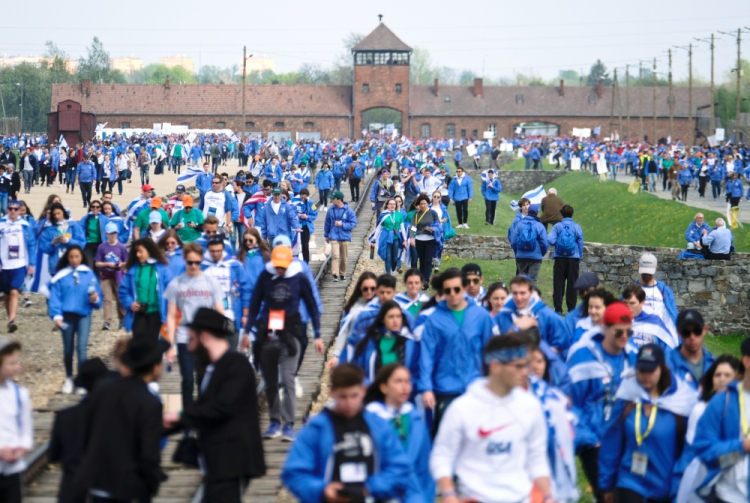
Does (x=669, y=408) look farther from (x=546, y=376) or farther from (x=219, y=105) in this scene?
(x=219, y=105)

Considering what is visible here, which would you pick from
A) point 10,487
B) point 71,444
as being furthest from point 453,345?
point 10,487

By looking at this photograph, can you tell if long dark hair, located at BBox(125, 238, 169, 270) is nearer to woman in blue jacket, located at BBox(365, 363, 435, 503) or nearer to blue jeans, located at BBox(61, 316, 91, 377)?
blue jeans, located at BBox(61, 316, 91, 377)

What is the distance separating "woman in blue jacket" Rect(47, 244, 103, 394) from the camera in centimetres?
1159

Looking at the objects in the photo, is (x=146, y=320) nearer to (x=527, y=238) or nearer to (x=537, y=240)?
(x=527, y=238)

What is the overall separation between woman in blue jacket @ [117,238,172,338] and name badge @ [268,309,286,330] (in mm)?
1393

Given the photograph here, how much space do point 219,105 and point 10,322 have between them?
3004 inches

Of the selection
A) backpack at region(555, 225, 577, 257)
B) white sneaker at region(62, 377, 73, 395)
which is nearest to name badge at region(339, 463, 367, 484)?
white sneaker at region(62, 377, 73, 395)

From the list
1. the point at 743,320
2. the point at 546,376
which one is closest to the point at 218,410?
the point at 546,376

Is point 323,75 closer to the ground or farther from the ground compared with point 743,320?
farther from the ground

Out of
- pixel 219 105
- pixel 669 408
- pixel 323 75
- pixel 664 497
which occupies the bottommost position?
pixel 664 497

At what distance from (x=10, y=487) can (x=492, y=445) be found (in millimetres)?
2927

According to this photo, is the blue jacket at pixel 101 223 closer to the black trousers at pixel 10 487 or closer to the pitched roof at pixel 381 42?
the black trousers at pixel 10 487

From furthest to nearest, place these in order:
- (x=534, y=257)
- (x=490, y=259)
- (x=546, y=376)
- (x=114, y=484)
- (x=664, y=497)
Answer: (x=490, y=259)
(x=534, y=257)
(x=546, y=376)
(x=664, y=497)
(x=114, y=484)

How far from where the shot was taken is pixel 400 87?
88.7 meters
